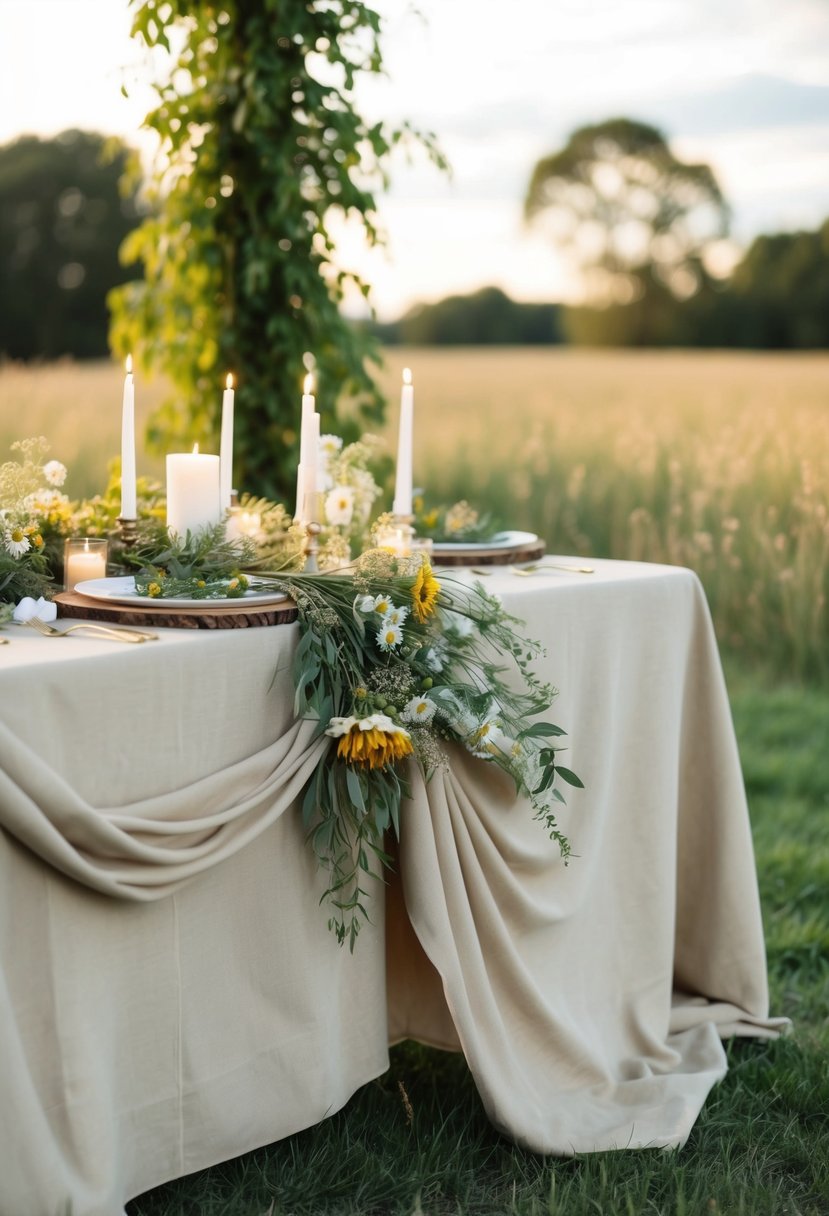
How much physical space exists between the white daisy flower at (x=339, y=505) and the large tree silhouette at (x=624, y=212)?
379 cm

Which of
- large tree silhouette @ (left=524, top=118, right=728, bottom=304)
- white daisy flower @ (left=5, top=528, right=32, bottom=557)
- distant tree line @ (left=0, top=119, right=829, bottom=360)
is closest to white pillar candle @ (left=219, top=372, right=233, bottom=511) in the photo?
white daisy flower @ (left=5, top=528, right=32, bottom=557)

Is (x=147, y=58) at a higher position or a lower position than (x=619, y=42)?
lower

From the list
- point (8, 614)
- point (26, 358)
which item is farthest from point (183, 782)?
point (26, 358)

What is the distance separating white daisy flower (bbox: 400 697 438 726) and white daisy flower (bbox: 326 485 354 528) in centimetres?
49

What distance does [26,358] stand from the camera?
17.2 ft

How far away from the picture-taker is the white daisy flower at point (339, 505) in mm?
1979

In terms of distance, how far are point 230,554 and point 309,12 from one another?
1.80 m

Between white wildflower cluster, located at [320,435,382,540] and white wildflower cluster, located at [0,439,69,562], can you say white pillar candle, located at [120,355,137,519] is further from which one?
white wildflower cluster, located at [320,435,382,540]

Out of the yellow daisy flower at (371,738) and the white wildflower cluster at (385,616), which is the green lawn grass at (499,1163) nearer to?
the yellow daisy flower at (371,738)

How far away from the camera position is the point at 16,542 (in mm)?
1663

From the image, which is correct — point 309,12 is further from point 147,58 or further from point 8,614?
point 8,614

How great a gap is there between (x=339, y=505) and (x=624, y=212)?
4.56 meters

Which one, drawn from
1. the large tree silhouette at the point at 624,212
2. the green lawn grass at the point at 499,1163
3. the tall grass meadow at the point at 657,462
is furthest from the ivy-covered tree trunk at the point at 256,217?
the large tree silhouette at the point at 624,212

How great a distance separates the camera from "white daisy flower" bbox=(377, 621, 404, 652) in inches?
62.5
